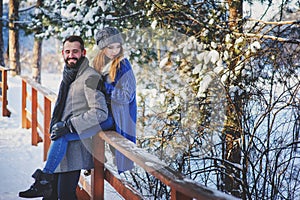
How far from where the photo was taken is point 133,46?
7816mm

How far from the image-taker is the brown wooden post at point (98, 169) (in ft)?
10.6

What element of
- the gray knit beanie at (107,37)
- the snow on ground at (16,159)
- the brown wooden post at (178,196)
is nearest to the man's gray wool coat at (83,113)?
the gray knit beanie at (107,37)

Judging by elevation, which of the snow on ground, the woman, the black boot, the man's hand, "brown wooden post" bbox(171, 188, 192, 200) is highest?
the woman

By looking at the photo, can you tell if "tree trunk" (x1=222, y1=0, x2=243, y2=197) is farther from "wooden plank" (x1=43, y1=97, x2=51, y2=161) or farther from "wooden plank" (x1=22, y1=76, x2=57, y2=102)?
"wooden plank" (x1=43, y1=97, x2=51, y2=161)

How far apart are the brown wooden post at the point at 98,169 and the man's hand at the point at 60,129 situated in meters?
0.24

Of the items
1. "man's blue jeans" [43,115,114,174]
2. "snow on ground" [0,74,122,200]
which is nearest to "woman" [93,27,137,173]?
"man's blue jeans" [43,115,114,174]

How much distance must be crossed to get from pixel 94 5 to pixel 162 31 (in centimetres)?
119

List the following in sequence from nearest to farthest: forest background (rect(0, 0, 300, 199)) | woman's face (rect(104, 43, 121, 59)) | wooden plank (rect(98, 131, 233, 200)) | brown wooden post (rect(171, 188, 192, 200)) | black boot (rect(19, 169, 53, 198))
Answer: wooden plank (rect(98, 131, 233, 200)), brown wooden post (rect(171, 188, 192, 200)), black boot (rect(19, 169, 53, 198)), woman's face (rect(104, 43, 121, 59)), forest background (rect(0, 0, 300, 199))

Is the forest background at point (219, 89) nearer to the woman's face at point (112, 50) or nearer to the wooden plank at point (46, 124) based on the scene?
the wooden plank at point (46, 124)

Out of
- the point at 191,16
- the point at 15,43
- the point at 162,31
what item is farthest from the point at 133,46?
the point at 15,43

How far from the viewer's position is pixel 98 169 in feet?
10.8

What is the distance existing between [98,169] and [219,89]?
2.68 meters

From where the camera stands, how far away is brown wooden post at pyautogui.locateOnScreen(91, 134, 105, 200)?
3.22 metres

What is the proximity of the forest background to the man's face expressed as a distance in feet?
4.80
